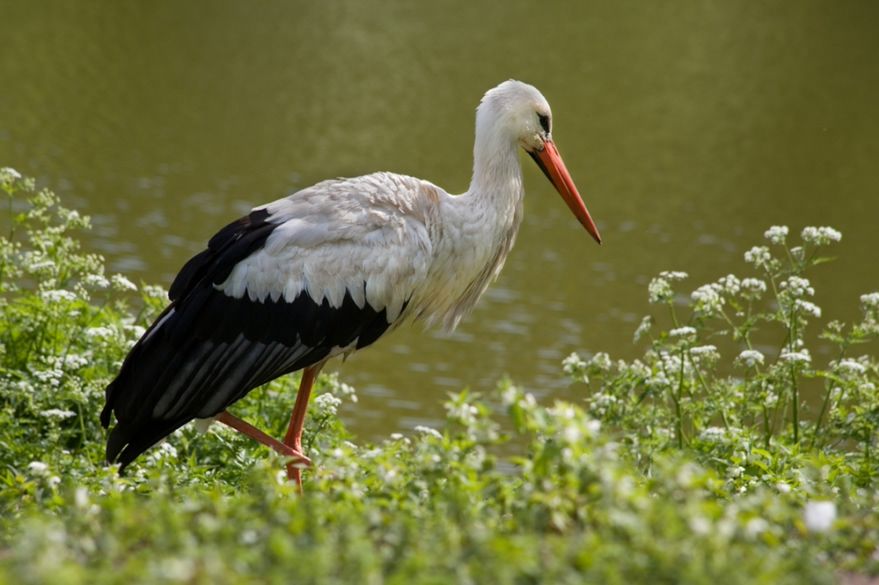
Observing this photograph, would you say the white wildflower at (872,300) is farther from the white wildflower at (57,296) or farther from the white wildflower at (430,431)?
the white wildflower at (57,296)

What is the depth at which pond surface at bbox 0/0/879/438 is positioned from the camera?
12.1m

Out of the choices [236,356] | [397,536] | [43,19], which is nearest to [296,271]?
[236,356]

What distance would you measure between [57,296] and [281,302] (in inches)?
48.1

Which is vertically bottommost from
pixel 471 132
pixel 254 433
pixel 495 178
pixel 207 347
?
pixel 254 433

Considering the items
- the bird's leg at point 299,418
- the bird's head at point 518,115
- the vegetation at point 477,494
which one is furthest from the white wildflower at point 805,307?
the bird's leg at point 299,418

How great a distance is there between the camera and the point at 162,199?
13609 millimetres

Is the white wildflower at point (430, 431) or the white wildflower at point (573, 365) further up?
the white wildflower at point (573, 365)

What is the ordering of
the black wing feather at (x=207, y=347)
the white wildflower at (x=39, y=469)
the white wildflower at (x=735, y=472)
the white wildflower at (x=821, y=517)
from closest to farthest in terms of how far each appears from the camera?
the white wildflower at (x=821, y=517)
the white wildflower at (x=39, y=469)
the white wildflower at (x=735, y=472)
the black wing feather at (x=207, y=347)

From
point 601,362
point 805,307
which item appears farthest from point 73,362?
point 805,307

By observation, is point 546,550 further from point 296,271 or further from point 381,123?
point 381,123

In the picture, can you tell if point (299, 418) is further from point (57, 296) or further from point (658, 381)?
point (658, 381)

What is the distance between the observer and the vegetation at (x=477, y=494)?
3266 mm

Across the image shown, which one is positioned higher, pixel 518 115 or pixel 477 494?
pixel 518 115

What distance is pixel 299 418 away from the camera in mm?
6328
